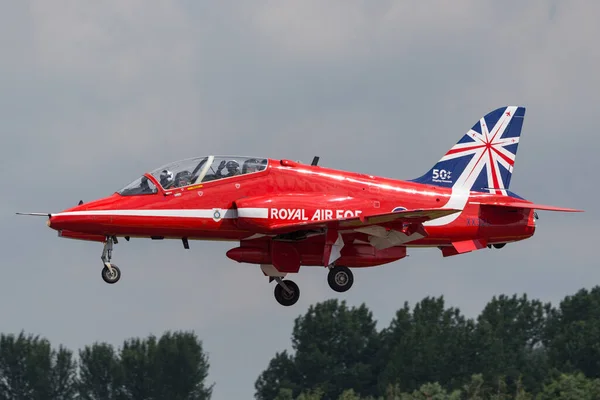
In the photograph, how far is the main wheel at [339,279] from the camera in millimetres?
35938

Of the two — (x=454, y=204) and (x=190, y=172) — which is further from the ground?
(x=454, y=204)

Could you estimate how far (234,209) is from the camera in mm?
34969

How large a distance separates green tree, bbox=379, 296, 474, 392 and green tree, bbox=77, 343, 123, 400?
579 inches

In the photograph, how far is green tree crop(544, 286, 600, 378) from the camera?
77.7 m

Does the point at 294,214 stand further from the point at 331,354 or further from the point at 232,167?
the point at 331,354

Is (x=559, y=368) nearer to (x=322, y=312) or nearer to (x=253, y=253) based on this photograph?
(x=322, y=312)

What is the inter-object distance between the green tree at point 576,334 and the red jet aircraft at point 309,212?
40958 mm

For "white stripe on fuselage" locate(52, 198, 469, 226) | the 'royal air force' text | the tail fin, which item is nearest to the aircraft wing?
the 'royal air force' text

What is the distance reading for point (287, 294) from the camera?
122 ft

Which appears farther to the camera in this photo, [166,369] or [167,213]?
[166,369]

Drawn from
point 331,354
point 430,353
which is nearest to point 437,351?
point 430,353

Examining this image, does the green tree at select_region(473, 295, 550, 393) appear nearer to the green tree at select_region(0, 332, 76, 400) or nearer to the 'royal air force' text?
the green tree at select_region(0, 332, 76, 400)

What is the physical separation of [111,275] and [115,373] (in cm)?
4657

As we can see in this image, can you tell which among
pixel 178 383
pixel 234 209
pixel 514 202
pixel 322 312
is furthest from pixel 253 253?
pixel 322 312
